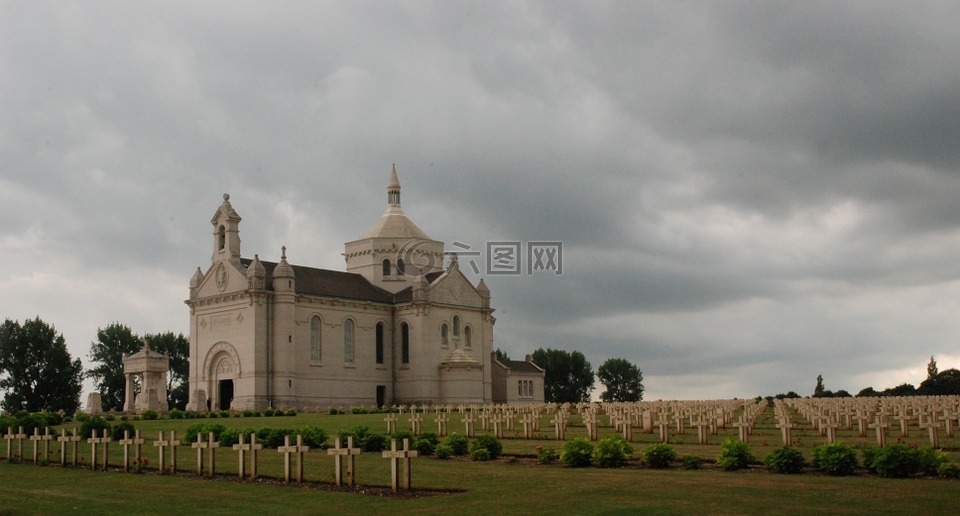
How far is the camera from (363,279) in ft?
283

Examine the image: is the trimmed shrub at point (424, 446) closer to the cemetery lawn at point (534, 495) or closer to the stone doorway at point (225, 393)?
the cemetery lawn at point (534, 495)

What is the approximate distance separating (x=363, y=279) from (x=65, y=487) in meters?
64.2

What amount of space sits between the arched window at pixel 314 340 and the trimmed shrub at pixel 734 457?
55.8 m

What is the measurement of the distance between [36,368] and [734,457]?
8091 cm

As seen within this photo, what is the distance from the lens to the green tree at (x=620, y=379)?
13075cm

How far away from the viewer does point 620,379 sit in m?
132

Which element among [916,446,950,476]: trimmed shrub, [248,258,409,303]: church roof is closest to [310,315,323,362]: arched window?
[248,258,409,303]: church roof

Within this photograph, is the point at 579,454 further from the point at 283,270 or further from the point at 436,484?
the point at 283,270

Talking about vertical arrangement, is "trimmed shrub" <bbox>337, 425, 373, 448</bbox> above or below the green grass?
above

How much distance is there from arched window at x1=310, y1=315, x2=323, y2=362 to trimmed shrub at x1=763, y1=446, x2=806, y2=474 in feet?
186

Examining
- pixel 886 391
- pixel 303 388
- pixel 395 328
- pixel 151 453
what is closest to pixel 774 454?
pixel 151 453

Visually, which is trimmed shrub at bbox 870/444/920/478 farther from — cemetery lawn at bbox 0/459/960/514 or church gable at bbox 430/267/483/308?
church gable at bbox 430/267/483/308

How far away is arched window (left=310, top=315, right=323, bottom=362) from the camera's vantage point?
75938 mm

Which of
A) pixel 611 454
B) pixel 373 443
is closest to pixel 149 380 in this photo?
pixel 373 443
